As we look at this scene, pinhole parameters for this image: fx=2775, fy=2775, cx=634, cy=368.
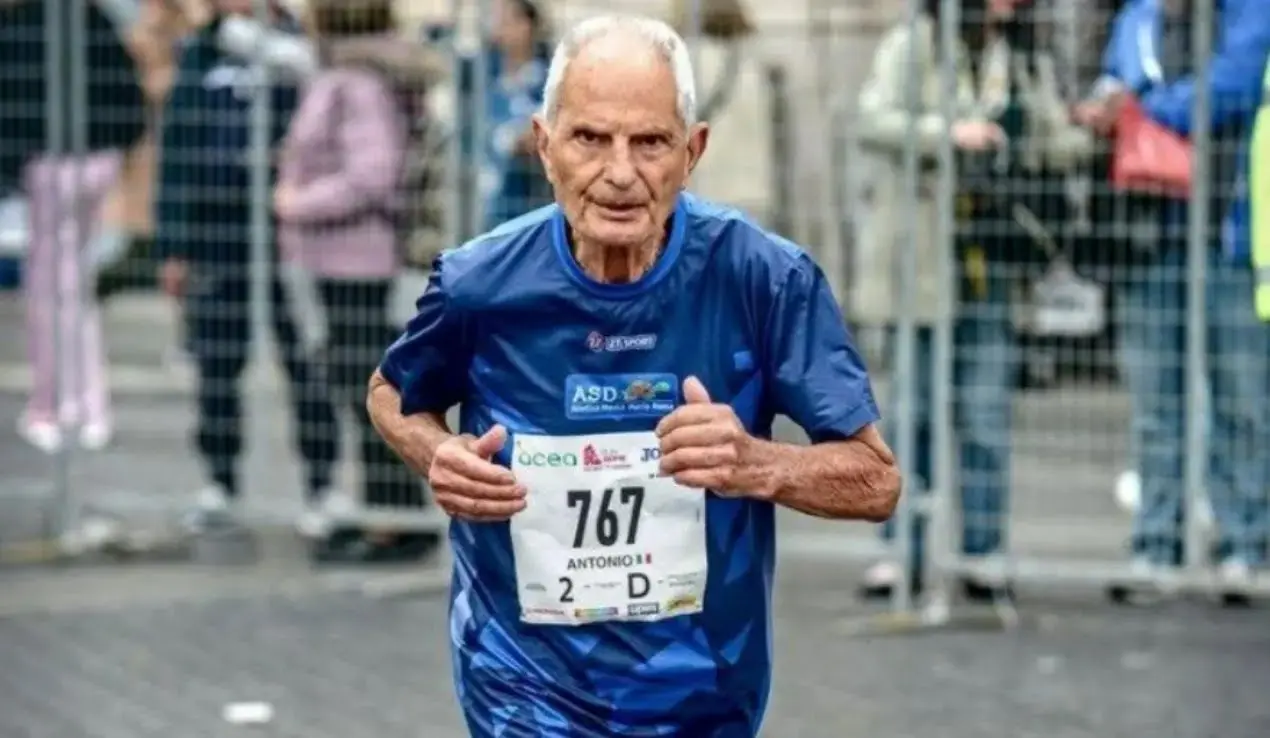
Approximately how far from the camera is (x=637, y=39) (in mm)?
4301

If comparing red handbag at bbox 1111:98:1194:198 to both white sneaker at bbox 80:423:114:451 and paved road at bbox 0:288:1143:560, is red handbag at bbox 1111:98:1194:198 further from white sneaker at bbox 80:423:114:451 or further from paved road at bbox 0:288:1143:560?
white sneaker at bbox 80:423:114:451

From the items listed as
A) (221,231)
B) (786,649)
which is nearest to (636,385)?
(786,649)

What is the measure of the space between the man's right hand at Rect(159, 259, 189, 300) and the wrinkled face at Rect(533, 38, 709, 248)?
21.9 feet

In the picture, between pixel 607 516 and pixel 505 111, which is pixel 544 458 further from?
pixel 505 111

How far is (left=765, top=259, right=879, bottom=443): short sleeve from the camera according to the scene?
4.38 metres

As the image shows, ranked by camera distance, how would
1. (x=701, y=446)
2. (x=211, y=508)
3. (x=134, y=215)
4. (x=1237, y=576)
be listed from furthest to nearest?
1. (x=134, y=215)
2. (x=211, y=508)
3. (x=1237, y=576)
4. (x=701, y=446)

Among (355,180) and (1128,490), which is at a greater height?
(355,180)

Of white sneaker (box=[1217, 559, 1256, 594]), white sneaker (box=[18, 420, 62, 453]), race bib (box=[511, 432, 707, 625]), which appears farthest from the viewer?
white sneaker (box=[18, 420, 62, 453])

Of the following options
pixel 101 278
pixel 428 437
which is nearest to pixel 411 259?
pixel 101 278

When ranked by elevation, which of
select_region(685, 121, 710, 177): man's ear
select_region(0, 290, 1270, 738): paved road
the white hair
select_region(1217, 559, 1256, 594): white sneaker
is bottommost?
select_region(0, 290, 1270, 738): paved road

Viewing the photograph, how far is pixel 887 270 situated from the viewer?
9.74m

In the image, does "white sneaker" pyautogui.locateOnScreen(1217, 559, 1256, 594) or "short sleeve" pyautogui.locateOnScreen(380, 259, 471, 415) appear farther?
"white sneaker" pyautogui.locateOnScreen(1217, 559, 1256, 594)

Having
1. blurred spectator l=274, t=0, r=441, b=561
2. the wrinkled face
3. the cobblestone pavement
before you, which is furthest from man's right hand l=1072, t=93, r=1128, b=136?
the wrinkled face

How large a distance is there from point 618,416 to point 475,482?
11.7 inches
